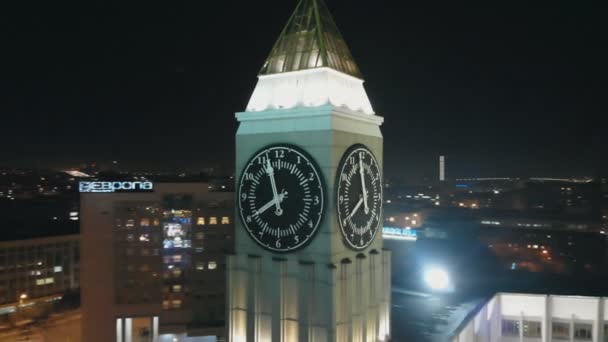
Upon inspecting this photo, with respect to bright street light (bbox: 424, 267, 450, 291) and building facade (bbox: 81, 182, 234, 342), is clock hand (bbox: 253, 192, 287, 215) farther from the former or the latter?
building facade (bbox: 81, 182, 234, 342)

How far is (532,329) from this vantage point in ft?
83.8

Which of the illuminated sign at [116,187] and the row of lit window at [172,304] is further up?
the illuminated sign at [116,187]

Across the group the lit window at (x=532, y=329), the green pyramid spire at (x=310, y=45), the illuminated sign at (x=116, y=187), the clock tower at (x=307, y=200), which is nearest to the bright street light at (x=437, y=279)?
the lit window at (x=532, y=329)

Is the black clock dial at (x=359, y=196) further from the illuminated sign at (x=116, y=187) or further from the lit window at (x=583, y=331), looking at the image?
the illuminated sign at (x=116, y=187)

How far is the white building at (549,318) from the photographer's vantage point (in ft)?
80.3

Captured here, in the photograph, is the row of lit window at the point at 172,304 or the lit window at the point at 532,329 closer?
the lit window at the point at 532,329

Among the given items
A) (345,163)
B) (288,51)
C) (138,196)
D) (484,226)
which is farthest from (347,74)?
(484,226)

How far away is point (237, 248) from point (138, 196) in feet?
207

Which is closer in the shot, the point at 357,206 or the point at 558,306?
the point at 357,206

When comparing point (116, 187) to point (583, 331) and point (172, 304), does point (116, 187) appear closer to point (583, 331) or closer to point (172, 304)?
point (172, 304)

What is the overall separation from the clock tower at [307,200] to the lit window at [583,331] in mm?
19690

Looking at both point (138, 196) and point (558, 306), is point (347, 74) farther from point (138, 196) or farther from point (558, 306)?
point (138, 196)

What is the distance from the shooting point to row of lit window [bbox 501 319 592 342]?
81.9 feet

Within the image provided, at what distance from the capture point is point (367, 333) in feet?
34.2
